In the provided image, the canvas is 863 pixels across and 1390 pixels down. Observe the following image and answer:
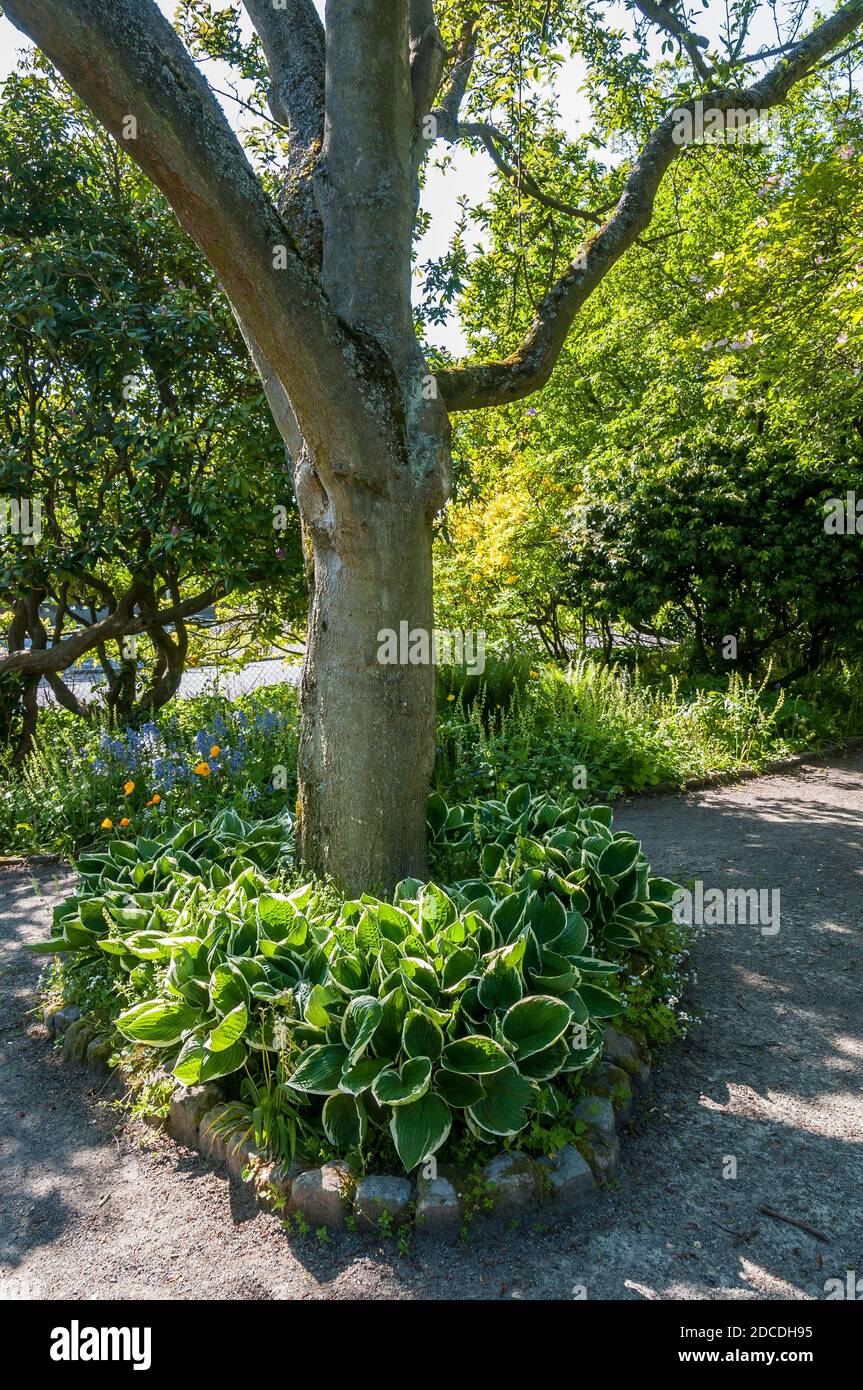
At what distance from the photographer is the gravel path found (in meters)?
2.36

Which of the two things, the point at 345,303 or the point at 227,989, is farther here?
the point at 345,303

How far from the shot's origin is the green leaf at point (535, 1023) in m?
2.73

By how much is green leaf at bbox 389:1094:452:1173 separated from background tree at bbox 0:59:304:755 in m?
4.80

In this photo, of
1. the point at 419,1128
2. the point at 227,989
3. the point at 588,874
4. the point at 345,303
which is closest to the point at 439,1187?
the point at 419,1128

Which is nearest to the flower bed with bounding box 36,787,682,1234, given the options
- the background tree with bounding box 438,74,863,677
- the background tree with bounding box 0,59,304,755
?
the background tree with bounding box 0,59,304,755

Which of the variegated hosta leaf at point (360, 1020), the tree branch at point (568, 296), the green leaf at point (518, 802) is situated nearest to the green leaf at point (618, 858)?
the green leaf at point (518, 802)

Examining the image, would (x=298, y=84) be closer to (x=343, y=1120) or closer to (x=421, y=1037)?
(x=421, y=1037)

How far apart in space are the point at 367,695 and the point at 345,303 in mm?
1842

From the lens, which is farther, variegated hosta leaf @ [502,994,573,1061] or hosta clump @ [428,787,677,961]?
hosta clump @ [428,787,677,961]

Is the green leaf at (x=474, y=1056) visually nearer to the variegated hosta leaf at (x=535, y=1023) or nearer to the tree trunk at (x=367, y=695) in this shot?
the variegated hosta leaf at (x=535, y=1023)

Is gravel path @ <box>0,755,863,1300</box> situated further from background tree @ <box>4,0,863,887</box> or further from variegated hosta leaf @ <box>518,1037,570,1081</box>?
background tree @ <box>4,0,863,887</box>

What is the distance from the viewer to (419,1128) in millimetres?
2549

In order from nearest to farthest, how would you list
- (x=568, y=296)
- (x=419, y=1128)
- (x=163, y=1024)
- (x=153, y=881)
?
(x=419, y=1128)
(x=163, y=1024)
(x=153, y=881)
(x=568, y=296)

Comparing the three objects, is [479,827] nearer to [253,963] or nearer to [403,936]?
[403,936]
